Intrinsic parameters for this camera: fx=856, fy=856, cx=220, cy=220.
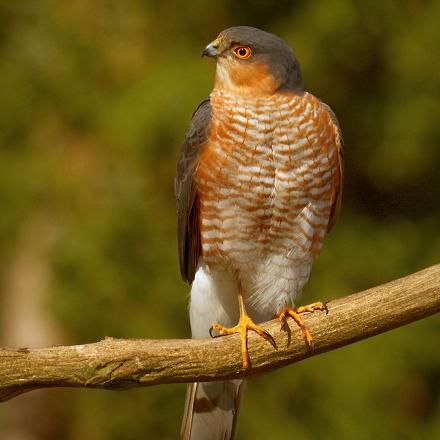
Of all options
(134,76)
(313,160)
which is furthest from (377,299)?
(134,76)

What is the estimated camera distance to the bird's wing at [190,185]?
3.07 meters

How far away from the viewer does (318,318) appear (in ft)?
9.52

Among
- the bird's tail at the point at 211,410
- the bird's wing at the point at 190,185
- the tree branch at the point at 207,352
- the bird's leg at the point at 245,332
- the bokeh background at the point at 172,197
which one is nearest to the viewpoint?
the tree branch at the point at 207,352

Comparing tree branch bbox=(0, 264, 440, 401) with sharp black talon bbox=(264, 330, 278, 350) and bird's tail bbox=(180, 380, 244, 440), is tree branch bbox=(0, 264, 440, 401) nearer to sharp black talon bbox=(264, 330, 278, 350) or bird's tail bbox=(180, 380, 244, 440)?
sharp black talon bbox=(264, 330, 278, 350)

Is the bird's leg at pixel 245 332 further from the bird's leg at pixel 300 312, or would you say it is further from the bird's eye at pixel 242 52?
the bird's eye at pixel 242 52

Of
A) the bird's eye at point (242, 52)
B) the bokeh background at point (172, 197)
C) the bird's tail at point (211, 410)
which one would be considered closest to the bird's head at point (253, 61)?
the bird's eye at point (242, 52)

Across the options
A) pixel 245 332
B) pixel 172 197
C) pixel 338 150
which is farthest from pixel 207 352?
pixel 172 197

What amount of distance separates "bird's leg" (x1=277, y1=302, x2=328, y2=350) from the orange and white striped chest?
22 cm

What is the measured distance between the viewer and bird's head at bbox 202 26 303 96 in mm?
3016

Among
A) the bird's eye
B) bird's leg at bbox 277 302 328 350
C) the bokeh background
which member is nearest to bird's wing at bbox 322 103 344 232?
the bird's eye

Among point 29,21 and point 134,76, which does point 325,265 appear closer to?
point 134,76

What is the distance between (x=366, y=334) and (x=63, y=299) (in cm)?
225

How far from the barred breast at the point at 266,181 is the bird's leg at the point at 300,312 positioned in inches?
5.3

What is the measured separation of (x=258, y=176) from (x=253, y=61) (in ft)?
1.35
